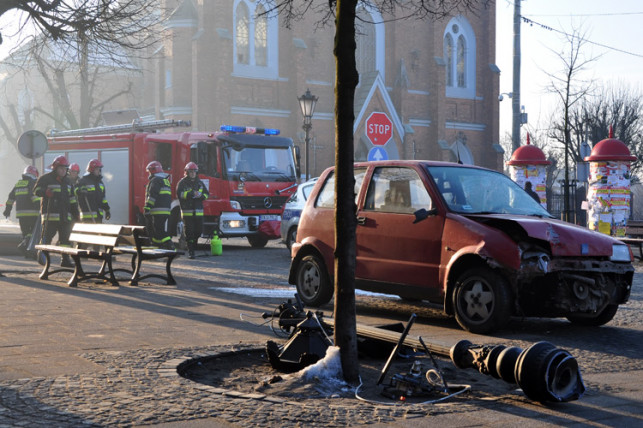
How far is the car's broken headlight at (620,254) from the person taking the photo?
8.50m

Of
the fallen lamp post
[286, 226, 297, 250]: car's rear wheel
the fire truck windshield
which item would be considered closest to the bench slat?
[286, 226, 297, 250]: car's rear wheel

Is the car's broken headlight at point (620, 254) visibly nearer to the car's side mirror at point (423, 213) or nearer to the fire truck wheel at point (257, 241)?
the car's side mirror at point (423, 213)

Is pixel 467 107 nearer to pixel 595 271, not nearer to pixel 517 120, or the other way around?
pixel 517 120

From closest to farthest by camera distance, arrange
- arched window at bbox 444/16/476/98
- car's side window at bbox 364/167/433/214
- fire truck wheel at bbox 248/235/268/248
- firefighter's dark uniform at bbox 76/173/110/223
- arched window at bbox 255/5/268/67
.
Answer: car's side window at bbox 364/167/433/214 < firefighter's dark uniform at bbox 76/173/110/223 < fire truck wheel at bbox 248/235/268/248 < arched window at bbox 255/5/268/67 < arched window at bbox 444/16/476/98

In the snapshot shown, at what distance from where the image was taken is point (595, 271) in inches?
328

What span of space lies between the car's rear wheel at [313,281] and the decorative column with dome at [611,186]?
1283 cm

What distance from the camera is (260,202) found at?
2183 cm

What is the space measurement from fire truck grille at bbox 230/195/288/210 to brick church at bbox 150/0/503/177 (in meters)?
17.2

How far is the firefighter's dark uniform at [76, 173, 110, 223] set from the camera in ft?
58.4

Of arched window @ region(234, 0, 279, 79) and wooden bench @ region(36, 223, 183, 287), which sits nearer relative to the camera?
wooden bench @ region(36, 223, 183, 287)

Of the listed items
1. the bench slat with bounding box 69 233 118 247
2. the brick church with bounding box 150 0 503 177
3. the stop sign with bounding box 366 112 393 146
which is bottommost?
the bench slat with bounding box 69 233 118 247

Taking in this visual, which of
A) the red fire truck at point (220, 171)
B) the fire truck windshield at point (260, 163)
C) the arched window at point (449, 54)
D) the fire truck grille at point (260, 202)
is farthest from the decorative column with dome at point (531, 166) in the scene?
the arched window at point (449, 54)

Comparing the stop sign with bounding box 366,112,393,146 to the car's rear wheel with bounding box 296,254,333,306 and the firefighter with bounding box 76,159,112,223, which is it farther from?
the car's rear wheel with bounding box 296,254,333,306

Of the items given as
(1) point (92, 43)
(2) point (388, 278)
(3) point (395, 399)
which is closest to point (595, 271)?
(2) point (388, 278)
